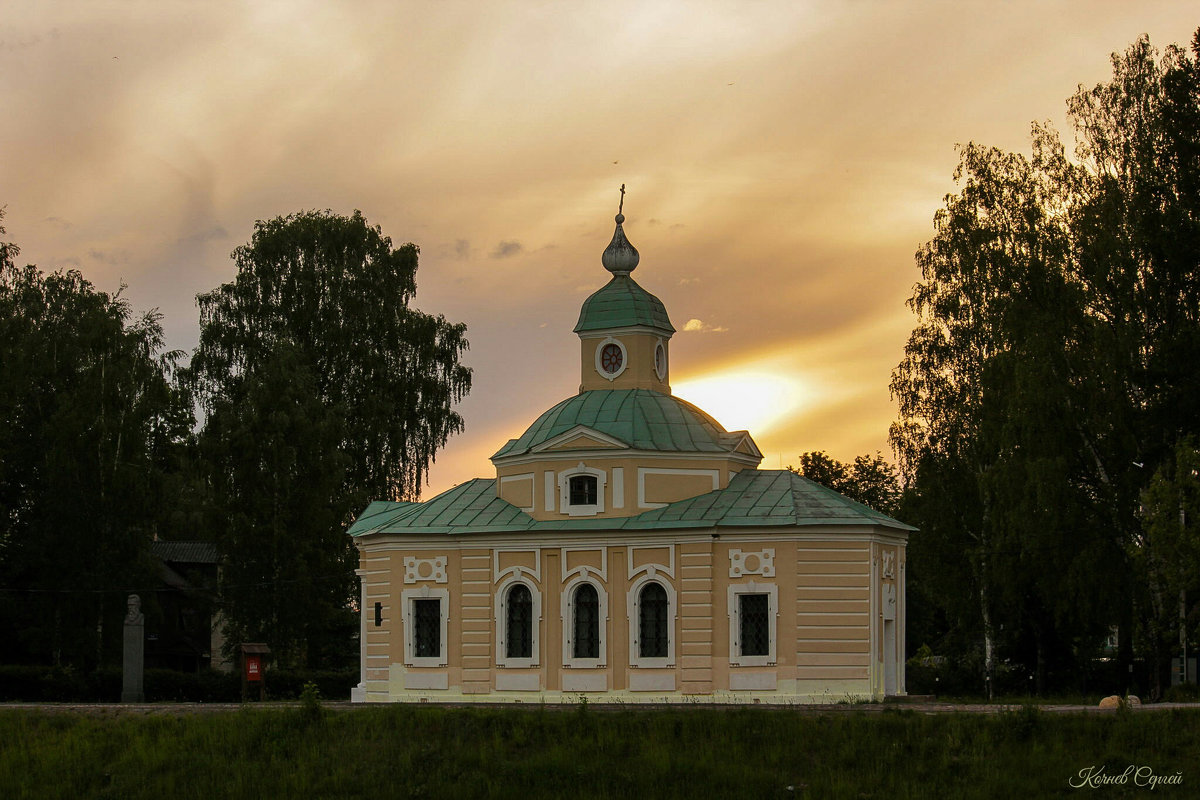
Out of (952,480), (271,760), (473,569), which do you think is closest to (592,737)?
(271,760)

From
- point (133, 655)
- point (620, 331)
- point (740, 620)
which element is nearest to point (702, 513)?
point (740, 620)

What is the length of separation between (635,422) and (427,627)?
697 cm

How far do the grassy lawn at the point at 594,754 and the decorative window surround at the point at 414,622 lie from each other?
7713 millimetres

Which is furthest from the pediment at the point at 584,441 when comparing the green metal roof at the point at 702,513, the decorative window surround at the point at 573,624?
the decorative window surround at the point at 573,624

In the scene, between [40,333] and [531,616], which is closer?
[531,616]

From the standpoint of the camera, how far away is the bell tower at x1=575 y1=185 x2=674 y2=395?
42.0m

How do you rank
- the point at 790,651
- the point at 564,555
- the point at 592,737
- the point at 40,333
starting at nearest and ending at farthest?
1. the point at 592,737
2. the point at 790,651
3. the point at 564,555
4. the point at 40,333

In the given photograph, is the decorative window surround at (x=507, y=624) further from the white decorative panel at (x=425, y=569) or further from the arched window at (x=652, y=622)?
the arched window at (x=652, y=622)

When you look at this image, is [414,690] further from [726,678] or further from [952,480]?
[952,480]

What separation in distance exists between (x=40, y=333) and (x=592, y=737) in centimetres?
2924

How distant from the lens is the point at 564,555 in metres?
38.4

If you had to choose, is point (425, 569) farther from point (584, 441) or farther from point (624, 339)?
point (624, 339)

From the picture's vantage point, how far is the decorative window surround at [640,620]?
3728cm

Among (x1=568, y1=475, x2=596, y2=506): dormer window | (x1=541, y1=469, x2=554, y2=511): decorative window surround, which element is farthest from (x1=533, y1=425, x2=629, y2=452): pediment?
(x1=568, y1=475, x2=596, y2=506): dormer window
